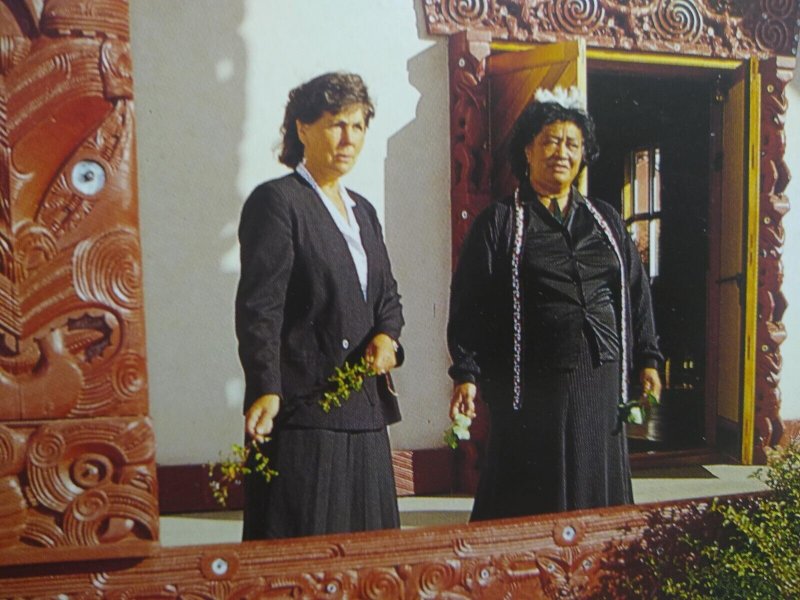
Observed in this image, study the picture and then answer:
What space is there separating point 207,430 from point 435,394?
774 mm

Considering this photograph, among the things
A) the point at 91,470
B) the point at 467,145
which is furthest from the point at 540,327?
the point at 91,470

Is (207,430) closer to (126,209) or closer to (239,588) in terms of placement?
(239,588)

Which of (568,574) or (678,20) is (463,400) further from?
(678,20)

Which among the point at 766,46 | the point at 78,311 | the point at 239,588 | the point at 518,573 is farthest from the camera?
the point at 766,46

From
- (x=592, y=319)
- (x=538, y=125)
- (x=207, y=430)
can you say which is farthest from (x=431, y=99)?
(x=207, y=430)

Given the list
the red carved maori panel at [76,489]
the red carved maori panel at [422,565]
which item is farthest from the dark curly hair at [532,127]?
the red carved maori panel at [76,489]

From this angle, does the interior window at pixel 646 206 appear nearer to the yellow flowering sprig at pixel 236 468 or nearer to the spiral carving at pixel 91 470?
the yellow flowering sprig at pixel 236 468

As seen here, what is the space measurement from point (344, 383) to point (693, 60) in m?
1.88

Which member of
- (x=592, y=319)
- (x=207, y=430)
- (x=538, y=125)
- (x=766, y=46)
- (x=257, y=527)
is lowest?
(x=257, y=527)

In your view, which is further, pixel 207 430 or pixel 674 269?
pixel 674 269

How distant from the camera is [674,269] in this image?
13.1 feet

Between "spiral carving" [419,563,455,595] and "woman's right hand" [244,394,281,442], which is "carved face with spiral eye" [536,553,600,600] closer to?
"spiral carving" [419,563,455,595]

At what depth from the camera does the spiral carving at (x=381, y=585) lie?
3.09 m

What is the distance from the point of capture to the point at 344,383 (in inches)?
119
